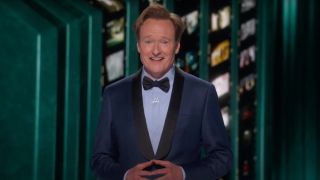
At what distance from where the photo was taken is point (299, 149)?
436 cm

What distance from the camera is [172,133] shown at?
2.11m

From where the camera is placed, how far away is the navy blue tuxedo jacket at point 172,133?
2.11 metres

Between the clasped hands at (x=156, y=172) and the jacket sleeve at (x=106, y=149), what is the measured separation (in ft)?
0.36

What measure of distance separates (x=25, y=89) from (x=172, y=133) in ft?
3.22

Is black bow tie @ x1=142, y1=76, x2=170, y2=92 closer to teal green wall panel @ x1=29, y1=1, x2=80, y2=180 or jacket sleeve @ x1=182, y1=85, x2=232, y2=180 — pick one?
jacket sleeve @ x1=182, y1=85, x2=232, y2=180

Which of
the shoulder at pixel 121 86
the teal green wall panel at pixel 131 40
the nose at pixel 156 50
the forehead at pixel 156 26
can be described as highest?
the teal green wall panel at pixel 131 40

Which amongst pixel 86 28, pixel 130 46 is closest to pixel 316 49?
pixel 130 46

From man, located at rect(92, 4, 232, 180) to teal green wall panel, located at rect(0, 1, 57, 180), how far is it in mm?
733

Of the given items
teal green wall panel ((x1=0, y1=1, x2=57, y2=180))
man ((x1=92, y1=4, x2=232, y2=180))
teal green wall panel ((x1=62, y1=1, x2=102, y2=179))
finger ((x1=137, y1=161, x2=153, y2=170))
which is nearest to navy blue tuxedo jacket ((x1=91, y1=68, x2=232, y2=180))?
man ((x1=92, y1=4, x2=232, y2=180))

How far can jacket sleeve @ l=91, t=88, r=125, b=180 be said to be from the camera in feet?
6.96

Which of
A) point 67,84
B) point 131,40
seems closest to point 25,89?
point 67,84

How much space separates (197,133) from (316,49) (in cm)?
239

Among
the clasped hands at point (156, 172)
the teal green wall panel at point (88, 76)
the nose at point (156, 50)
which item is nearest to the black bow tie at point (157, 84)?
the nose at point (156, 50)

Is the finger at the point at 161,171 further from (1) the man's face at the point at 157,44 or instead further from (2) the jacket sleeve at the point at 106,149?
(1) the man's face at the point at 157,44
